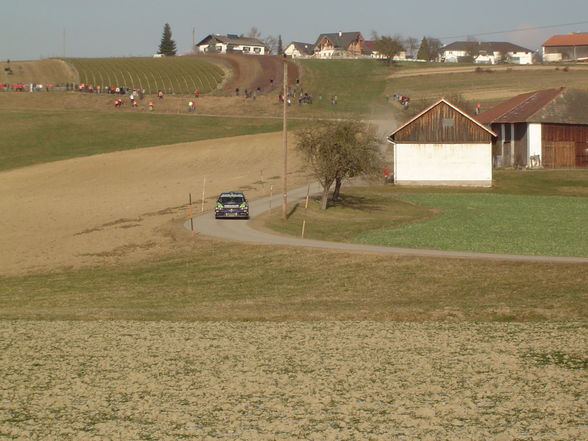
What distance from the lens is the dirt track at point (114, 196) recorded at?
42.6 meters

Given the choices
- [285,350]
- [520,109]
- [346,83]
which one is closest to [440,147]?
[520,109]

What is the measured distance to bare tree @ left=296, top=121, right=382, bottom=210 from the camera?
57250 millimetres

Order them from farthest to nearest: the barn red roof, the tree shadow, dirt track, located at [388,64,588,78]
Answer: dirt track, located at [388,64,588,78] → the barn red roof → the tree shadow

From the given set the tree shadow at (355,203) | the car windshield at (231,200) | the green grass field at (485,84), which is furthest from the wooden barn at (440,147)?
the green grass field at (485,84)

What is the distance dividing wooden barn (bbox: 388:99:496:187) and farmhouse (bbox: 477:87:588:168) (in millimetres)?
9247

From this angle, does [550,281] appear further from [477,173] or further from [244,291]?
[477,173]

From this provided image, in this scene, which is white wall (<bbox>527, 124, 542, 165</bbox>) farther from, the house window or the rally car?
the rally car

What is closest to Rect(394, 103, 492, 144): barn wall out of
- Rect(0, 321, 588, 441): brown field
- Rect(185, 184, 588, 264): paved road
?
Rect(185, 184, 588, 264): paved road

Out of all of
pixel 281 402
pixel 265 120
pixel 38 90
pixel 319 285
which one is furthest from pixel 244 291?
pixel 38 90

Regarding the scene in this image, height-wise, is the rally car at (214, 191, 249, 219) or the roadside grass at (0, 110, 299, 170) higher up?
the roadside grass at (0, 110, 299, 170)

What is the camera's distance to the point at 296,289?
110 feet

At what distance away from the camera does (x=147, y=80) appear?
128 metres

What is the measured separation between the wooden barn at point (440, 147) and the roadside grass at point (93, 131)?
89.7ft

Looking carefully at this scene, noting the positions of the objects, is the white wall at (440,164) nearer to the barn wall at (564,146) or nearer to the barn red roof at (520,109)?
the barn red roof at (520,109)
